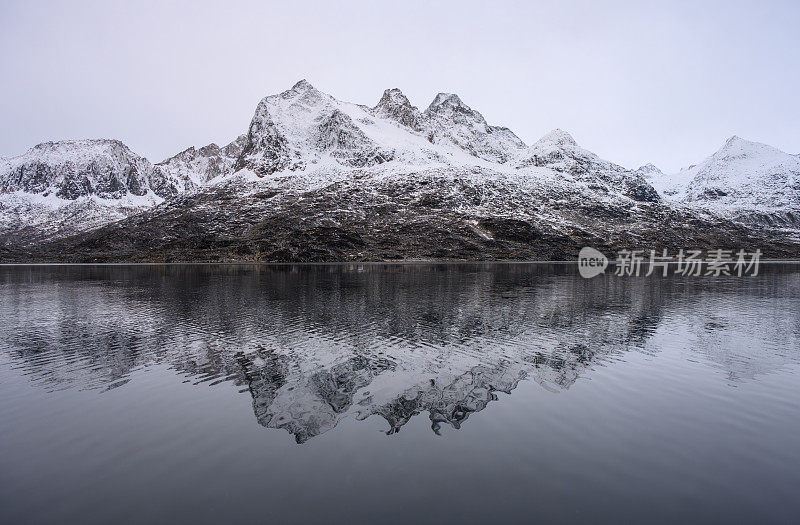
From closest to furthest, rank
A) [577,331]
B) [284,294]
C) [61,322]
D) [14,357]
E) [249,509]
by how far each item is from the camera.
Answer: [249,509]
[14,357]
[577,331]
[61,322]
[284,294]

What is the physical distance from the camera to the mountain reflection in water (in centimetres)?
2400

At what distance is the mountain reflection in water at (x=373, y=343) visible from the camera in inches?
945

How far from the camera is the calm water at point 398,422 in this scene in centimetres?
1365

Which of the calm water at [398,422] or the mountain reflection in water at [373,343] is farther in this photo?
the mountain reflection in water at [373,343]

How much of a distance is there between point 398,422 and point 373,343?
16296mm

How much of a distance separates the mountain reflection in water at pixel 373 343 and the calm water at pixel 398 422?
27cm

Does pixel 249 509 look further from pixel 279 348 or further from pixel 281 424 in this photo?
pixel 279 348

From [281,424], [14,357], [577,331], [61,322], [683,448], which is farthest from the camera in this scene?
[61,322]

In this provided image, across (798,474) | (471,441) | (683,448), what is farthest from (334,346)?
(798,474)

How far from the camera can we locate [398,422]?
20047 mm

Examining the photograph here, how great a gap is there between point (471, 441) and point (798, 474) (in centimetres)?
1151

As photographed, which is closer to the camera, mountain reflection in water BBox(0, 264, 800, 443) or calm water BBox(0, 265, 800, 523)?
calm water BBox(0, 265, 800, 523)

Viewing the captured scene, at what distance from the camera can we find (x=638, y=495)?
1392 centimetres

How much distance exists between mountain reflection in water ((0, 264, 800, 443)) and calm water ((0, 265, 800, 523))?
27cm
